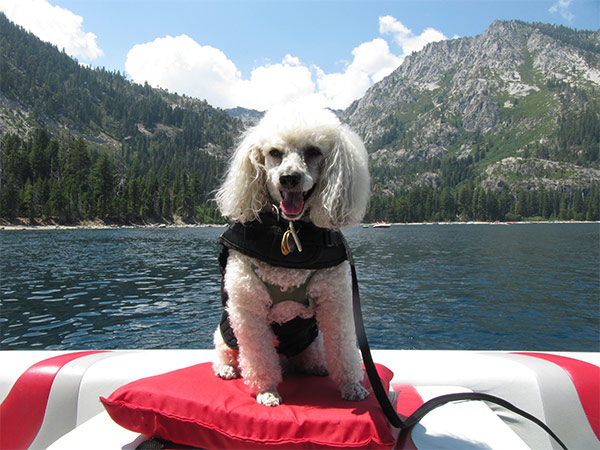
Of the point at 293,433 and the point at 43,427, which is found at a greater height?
the point at 293,433

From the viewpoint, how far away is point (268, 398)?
8.52 ft

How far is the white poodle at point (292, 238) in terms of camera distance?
264 cm

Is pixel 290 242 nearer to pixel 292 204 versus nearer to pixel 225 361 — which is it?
pixel 292 204

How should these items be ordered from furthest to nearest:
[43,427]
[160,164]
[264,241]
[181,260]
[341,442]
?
[160,164], [181,260], [43,427], [264,241], [341,442]

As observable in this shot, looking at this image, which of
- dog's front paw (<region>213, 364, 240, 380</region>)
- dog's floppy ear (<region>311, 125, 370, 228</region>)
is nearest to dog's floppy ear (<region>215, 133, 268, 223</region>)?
dog's floppy ear (<region>311, 125, 370, 228</region>)

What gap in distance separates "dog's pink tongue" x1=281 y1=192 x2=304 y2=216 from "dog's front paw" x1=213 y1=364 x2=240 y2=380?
1.44m

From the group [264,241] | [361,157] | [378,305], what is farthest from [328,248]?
[378,305]

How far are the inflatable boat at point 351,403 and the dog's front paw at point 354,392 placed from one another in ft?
0.37

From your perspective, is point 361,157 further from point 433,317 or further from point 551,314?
point 551,314

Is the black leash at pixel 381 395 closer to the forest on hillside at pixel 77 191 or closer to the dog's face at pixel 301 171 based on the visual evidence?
the dog's face at pixel 301 171

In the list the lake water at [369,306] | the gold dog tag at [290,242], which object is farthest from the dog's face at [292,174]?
the lake water at [369,306]

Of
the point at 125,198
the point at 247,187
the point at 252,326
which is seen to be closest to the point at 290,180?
the point at 247,187

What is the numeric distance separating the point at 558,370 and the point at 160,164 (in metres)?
202

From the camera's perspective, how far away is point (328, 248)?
2699 millimetres
